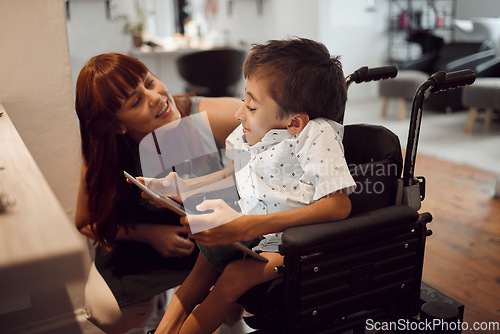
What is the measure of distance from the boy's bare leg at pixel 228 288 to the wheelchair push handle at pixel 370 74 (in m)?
0.55

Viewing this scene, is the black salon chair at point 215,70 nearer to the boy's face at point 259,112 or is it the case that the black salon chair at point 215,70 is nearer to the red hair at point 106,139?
the red hair at point 106,139

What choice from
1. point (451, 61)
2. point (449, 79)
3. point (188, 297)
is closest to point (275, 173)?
point (188, 297)

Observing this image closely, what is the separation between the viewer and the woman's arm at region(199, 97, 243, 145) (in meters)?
1.40

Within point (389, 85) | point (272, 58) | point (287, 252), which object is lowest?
point (389, 85)

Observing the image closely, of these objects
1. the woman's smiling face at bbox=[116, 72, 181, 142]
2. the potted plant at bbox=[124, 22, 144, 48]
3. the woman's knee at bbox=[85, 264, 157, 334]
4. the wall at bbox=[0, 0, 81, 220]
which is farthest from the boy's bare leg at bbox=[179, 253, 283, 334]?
the potted plant at bbox=[124, 22, 144, 48]

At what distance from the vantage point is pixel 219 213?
928mm

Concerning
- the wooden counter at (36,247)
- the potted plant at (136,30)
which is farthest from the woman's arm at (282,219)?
the potted plant at (136,30)

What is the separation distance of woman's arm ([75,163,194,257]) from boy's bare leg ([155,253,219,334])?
0.25 metres

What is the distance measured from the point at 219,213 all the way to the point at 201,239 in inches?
2.6

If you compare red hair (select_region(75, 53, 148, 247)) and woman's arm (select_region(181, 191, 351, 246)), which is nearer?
woman's arm (select_region(181, 191, 351, 246))

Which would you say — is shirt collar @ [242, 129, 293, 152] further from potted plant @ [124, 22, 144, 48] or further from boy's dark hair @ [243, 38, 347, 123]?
potted plant @ [124, 22, 144, 48]

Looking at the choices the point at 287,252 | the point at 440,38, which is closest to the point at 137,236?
the point at 287,252

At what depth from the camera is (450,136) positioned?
13.4 ft

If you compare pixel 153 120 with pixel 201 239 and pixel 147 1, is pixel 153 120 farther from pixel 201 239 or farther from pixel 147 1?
pixel 147 1
